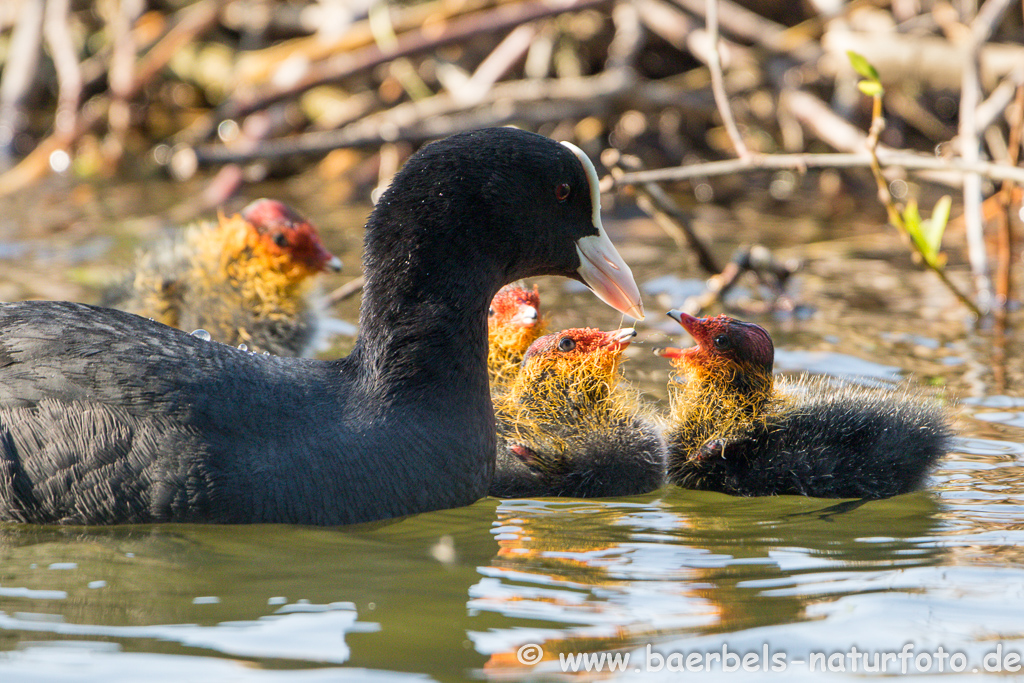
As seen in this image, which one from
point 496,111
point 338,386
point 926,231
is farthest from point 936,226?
point 496,111

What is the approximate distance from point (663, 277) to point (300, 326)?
7.97 ft

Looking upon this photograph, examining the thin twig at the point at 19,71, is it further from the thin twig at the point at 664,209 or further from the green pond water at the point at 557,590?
the green pond water at the point at 557,590

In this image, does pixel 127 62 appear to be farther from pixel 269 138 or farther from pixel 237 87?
pixel 269 138

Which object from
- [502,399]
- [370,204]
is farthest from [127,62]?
[502,399]

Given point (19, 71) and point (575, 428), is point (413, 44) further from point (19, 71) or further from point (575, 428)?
point (575, 428)

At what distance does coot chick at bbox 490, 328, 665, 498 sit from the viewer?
3.89m

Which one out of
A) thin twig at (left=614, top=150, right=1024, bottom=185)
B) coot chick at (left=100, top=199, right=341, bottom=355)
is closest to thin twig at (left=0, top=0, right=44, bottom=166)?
coot chick at (left=100, top=199, right=341, bottom=355)

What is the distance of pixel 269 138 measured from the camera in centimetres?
932

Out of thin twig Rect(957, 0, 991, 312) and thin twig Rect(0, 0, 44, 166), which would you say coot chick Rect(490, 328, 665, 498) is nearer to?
thin twig Rect(957, 0, 991, 312)

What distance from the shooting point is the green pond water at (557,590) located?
2506 mm

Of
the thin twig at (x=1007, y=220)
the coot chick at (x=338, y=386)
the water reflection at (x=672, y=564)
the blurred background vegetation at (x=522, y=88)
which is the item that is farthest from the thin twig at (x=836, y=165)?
the blurred background vegetation at (x=522, y=88)

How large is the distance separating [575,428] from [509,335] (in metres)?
0.58

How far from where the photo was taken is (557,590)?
9.51 feet

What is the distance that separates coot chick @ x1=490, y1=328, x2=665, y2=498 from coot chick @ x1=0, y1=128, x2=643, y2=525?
0.87 feet
